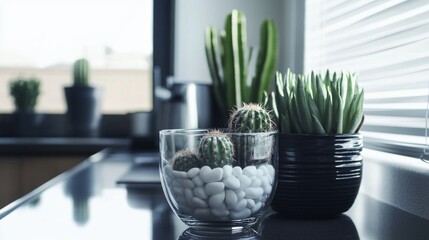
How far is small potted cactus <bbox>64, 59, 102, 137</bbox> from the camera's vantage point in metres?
2.25

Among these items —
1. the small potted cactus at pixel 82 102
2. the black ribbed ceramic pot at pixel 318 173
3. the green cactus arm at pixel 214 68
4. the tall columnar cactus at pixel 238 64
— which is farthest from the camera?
the small potted cactus at pixel 82 102

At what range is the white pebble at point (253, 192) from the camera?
0.72m

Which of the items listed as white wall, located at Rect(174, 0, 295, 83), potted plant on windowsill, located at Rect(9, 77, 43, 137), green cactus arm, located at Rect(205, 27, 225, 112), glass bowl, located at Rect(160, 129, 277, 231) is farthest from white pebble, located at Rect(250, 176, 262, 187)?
potted plant on windowsill, located at Rect(9, 77, 43, 137)

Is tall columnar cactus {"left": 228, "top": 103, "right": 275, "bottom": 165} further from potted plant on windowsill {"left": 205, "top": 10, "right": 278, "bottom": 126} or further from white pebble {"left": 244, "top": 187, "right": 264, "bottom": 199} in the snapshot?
potted plant on windowsill {"left": 205, "top": 10, "right": 278, "bottom": 126}

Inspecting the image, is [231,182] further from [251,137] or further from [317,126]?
[317,126]

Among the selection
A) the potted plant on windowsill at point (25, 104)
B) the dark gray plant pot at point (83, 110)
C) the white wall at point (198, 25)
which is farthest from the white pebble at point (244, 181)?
the potted plant on windowsill at point (25, 104)

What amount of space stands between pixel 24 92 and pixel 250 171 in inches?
69.0

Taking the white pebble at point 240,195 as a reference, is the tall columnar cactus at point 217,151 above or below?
above

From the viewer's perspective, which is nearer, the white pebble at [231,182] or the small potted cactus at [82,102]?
the white pebble at [231,182]

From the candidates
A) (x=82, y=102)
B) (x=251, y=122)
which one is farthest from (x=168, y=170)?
(x=82, y=102)

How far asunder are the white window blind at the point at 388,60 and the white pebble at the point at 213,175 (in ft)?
1.15

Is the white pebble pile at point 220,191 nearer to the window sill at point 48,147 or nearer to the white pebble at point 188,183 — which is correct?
the white pebble at point 188,183

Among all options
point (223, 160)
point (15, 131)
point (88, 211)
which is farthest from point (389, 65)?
point (15, 131)

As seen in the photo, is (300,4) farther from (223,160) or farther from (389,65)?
(223,160)
